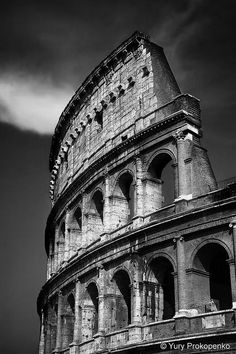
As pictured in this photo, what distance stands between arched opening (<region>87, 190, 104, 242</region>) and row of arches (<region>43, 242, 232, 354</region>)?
2.32 metres

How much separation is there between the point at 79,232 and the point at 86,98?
6375 mm

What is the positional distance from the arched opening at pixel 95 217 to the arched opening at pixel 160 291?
489 cm

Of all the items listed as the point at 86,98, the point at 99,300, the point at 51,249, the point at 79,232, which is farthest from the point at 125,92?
the point at 51,249

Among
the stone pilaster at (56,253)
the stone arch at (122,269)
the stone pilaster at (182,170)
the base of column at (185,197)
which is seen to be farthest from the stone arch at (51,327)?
the stone pilaster at (182,170)

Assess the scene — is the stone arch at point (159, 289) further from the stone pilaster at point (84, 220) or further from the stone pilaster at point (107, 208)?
the stone pilaster at point (84, 220)

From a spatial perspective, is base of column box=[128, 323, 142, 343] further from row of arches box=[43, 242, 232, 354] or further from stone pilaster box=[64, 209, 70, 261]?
stone pilaster box=[64, 209, 70, 261]

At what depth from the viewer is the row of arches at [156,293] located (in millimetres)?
17562

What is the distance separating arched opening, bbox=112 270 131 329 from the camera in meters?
20.5

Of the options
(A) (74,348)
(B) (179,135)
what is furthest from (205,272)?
(A) (74,348)

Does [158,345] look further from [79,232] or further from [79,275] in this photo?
[79,232]

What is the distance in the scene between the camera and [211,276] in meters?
19.4

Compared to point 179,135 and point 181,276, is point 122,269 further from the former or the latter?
point 179,135

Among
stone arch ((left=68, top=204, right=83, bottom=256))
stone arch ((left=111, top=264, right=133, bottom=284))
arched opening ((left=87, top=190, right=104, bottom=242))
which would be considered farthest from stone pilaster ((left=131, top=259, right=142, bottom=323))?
stone arch ((left=68, top=204, right=83, bottom=256))

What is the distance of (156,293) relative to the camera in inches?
753
